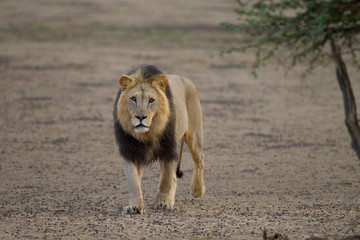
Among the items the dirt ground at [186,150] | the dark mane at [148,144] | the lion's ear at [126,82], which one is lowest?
the dirt ground at [186,150]

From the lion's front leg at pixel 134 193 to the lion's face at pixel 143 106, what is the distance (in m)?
0.31

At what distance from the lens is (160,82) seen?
561 centimetres

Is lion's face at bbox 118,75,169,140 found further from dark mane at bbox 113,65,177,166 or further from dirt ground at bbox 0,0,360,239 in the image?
dirt ground at bbox 0,0,360,239

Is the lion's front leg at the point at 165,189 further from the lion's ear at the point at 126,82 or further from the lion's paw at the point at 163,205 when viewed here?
the lion's ear at the point at 126,82

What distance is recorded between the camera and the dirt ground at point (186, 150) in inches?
207

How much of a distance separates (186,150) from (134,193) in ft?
12.0

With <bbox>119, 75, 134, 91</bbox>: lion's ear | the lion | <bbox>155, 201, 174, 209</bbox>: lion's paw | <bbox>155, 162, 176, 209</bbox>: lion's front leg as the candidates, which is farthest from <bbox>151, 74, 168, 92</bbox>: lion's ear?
<bbox>155, 201, 174, 209</bbox>: lion's paw

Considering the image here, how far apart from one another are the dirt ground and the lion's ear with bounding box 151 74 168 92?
3.83ft

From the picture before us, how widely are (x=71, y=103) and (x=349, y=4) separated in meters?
8.49

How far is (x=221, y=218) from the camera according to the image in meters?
5.45

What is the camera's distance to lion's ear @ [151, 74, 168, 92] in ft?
18.2

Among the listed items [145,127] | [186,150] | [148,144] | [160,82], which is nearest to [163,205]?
[148,144]

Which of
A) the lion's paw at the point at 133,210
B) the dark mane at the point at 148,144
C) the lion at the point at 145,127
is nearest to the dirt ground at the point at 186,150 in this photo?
the lion's paw at the point at 133,210

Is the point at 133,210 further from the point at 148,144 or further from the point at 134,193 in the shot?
the point at 148,144
